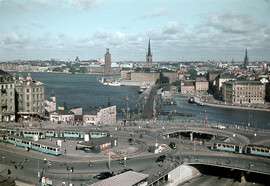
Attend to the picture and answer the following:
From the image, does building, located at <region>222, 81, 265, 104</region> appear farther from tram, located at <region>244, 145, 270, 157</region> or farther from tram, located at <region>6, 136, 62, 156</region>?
tram, located at <region>6, 136, 62, 156</region>

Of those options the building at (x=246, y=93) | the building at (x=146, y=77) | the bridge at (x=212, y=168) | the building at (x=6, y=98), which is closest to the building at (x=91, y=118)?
the building at (x=6, y=98)

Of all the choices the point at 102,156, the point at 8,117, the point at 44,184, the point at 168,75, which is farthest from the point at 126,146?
the point at 168,75

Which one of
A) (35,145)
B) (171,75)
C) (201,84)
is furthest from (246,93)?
(171,75)

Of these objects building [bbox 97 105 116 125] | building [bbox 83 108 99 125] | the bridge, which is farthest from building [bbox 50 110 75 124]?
the bridge

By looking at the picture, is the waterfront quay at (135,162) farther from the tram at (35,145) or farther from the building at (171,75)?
the building at (171,75)

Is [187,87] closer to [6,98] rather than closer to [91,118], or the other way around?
[91,118]

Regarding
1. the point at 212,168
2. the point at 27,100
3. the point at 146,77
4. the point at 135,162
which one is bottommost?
the point at 212,168
